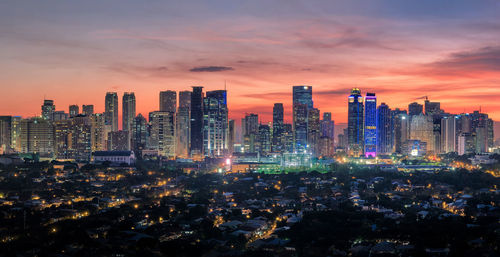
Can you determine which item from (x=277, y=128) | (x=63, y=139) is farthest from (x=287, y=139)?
(x=63, y=139)

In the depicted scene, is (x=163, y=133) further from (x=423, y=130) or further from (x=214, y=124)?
(x=423, y=130)

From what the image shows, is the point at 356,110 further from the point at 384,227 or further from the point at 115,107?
the point at 384,227

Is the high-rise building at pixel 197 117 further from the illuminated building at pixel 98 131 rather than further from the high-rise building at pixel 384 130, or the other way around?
the high-rise building at pixel 384 130

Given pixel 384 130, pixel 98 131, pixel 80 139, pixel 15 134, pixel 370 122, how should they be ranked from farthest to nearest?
pixel 384 130 → pixel 370 122 → pixel 15 134 → pixel 98 131 → pixel 80 139

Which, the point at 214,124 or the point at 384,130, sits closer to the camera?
the point at 214,124

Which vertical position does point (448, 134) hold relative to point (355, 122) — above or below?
below

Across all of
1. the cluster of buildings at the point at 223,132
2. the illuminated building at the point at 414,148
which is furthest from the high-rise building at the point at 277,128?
the illuminated building at the point at 414,148

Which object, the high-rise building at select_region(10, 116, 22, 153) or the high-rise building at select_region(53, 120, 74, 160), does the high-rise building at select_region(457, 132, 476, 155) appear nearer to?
the high-rise building at select_region(53, 120, 74, 160)
